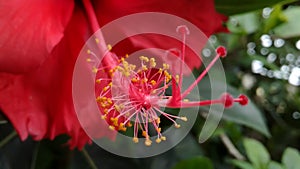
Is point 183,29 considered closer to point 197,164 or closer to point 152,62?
point 152,62

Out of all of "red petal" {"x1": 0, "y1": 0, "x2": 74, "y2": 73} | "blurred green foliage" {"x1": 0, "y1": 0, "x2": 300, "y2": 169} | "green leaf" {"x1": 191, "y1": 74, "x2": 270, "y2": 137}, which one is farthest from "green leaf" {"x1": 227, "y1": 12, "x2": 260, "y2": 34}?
"red petal" {"x1": 0, "y1": 0, "x2": 74, "y2": 73}

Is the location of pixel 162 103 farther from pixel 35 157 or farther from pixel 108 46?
pixel 35 157

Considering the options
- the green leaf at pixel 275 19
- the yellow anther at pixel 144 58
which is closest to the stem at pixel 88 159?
the yellow anther at pixel 144 58

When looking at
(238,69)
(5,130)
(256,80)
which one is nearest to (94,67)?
(5,130)

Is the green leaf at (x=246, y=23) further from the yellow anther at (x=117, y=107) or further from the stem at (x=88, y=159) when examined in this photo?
the yellow anther at (x=117, y=107)

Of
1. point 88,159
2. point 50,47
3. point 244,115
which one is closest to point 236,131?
point 244,115
